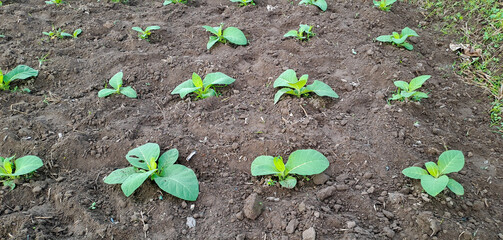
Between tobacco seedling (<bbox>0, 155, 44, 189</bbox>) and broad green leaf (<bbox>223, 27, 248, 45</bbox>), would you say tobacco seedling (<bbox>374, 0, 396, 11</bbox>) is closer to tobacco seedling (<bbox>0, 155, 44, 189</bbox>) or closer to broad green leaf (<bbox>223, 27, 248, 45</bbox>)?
broad green leaf (<bbox>223, 27, 248, 45</bbox>)

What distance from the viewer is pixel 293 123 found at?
2434mm

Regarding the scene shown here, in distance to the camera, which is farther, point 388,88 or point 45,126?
point 388,88

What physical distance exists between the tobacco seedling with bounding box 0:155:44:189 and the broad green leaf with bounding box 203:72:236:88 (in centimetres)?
130

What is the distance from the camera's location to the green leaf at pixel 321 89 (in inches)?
103

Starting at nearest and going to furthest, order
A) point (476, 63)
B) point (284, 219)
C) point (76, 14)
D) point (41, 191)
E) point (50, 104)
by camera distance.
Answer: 1. point (284, 219)
2. point (41, 191)
3. point (50, 104)
4. point (476, 63)
5. point (76, 14)

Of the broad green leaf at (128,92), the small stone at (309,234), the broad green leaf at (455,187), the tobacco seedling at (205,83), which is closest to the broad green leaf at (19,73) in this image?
the broad green leaf at (128,92)

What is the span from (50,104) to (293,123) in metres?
1.94

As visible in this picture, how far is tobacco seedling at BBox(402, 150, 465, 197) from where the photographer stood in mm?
1907

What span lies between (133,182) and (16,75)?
1765 mm

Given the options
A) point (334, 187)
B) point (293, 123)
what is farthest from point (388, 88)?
point (334, 187)

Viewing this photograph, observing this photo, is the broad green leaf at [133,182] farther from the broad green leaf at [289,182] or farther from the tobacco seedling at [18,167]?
the broad green leaf at [289,182]

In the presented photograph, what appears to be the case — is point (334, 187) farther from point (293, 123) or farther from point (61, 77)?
point (61, 77)

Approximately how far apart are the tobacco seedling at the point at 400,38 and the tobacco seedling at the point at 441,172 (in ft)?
5.09

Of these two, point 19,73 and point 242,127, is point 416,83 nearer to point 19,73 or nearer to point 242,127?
point 242,127
